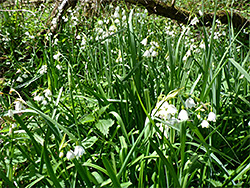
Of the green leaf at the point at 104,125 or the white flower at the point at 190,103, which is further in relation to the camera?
the green leaf at the point at 104,125

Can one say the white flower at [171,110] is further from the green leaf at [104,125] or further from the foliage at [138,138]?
the green leaf at [104,125]

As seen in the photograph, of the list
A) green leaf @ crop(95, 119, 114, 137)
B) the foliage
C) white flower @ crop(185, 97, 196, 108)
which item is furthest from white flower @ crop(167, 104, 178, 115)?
green leaf @ crop(95, 119, 114, 137)

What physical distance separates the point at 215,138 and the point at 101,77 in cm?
138

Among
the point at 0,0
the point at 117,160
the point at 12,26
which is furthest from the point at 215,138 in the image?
the point at 12,26

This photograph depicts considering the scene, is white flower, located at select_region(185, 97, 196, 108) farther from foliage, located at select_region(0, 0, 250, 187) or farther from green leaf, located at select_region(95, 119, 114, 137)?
green leaf, located at select_region(95, 119, 114, 137)

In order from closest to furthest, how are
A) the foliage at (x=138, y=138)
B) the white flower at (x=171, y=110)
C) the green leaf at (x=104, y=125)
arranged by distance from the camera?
1. the white flower at (x=171, y=110)
2. the foliage at (x=138, y=138)
3. the green leaf at (x=104, y=125)

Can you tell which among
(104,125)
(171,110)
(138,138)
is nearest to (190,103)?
(171,110)

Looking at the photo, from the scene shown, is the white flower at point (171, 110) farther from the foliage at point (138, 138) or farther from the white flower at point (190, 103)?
the white flower at point (190, 103)

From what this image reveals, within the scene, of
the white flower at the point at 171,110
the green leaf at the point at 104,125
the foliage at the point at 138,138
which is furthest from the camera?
the green leaf at the point at 104,125

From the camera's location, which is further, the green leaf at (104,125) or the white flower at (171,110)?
the green leaf at (104,125)

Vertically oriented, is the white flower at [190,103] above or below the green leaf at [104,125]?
above

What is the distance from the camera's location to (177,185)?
3.92 ft

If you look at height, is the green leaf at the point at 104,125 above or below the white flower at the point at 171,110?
below

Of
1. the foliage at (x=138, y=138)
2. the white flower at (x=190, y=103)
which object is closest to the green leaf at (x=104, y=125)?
the foliage at (x=138, y=138)
